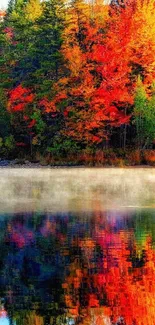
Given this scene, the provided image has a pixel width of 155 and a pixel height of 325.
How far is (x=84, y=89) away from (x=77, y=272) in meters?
33.7

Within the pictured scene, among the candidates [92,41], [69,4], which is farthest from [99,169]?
[69,4]

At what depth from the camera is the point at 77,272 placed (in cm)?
1077

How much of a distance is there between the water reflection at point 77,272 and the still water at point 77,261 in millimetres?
12

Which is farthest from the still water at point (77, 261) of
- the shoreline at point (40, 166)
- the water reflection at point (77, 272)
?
the shoreline at point (40, 166)

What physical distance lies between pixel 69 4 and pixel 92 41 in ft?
10.7

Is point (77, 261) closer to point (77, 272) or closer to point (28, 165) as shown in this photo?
point (77, 272)

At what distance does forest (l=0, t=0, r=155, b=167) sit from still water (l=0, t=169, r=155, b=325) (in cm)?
2033

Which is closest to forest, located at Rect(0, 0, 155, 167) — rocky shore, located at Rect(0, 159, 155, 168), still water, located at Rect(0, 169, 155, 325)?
rocky shore, located at Rect(0, 159, 155, 168)

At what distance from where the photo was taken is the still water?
28.2ft

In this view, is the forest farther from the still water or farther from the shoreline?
the still water

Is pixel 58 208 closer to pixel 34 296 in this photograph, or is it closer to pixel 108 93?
pixel 34 296

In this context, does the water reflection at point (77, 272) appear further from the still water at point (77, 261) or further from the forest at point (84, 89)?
the forest at point (84, 89)

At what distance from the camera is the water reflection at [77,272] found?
27.9 ft

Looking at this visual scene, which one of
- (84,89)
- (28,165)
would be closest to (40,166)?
(28,165)
